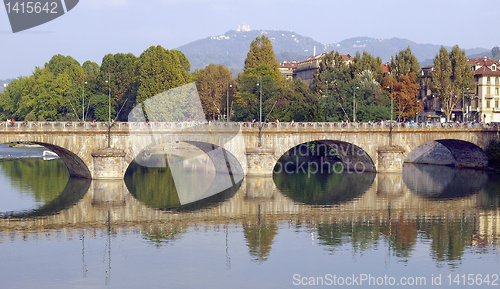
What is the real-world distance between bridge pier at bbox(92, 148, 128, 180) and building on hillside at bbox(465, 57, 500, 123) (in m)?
82.1

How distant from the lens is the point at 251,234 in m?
50.1

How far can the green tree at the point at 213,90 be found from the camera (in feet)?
427

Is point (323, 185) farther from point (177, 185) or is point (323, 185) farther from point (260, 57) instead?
point (260, 57)

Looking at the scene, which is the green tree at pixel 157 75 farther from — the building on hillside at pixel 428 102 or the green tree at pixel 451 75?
the building on hillside at pixel 428 102

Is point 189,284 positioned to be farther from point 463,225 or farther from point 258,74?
point 258,74

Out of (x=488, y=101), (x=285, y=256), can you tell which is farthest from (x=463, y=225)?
(x=488, y=101)

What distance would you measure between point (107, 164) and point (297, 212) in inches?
1009

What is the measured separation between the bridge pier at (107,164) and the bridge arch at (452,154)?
47.2 meters

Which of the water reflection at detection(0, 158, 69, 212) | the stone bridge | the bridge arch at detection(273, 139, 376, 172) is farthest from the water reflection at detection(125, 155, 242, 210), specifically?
the bridge arch at detection(273, 139, 376, 172)

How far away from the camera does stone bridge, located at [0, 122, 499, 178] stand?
72.7 metres

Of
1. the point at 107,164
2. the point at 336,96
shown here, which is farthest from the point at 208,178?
the point at 336,96

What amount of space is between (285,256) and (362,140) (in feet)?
151

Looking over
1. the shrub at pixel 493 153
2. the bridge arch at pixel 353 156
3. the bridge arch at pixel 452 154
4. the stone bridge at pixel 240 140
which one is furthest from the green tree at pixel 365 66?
the shrub at pixel 493 153

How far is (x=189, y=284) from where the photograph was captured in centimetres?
3688
